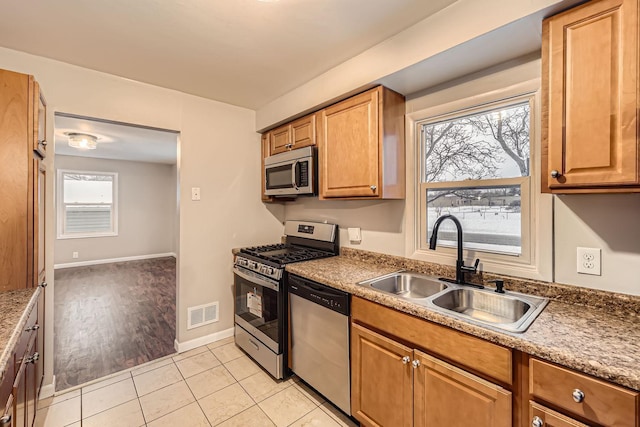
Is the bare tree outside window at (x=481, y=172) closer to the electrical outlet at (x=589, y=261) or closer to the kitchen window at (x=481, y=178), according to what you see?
the kitchen window at (x=481, y=178)

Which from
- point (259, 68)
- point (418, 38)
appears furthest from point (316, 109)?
point (418, 38)

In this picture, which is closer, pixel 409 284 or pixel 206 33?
pixel 206 33

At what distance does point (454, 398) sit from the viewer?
47.5 inches

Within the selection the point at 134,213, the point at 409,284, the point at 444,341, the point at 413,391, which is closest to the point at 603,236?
the point at 444,341

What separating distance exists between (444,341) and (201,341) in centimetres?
234

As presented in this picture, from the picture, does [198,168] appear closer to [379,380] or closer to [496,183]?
[379,380]

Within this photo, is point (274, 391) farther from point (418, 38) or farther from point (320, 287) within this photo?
point (418, 38)

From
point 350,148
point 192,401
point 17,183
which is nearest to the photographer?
point 17,183

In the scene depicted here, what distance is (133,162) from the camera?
676cm

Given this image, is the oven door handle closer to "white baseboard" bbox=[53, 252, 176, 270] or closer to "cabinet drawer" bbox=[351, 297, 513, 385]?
"cabinet drawer" bbox=[351, 297, 513, 385]

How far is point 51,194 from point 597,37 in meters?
3.21

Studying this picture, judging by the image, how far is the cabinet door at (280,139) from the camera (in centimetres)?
269

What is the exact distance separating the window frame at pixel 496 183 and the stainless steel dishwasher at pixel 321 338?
2.28 ft

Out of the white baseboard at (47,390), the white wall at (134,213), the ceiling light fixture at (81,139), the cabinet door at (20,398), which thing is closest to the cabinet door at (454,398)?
the cabinet door at (20,398)
